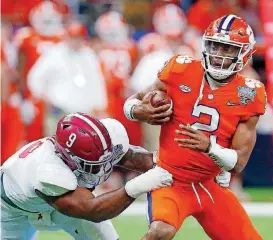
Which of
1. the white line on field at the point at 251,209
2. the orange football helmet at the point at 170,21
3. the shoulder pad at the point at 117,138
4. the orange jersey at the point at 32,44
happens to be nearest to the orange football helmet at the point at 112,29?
the orange football helmet at the point at 170,21

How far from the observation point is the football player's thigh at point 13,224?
4.50 metres

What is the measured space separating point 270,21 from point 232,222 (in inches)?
82.2

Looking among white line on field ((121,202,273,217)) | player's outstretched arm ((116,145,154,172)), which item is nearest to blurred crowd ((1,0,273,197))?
white line on field ((121,202,273,217))

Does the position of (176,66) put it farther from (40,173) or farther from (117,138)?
(40,173)

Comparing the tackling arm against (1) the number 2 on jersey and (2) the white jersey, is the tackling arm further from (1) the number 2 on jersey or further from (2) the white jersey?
(1) the number 2 on jersey

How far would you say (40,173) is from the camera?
13.6 ft

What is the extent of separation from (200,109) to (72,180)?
2.41ft

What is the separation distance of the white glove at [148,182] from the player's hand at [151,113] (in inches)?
9.8

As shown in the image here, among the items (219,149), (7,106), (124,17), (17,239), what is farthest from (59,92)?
(219,149)

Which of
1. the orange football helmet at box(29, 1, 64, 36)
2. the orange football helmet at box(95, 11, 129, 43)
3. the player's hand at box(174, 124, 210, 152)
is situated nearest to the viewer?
the player's hand at box(174, 124, 210, 152)

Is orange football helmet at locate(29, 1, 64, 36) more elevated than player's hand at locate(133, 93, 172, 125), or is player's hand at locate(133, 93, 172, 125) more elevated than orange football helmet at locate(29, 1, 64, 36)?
player's hand at locate(133, 93, 172, 125)

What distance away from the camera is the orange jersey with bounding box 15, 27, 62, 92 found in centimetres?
805

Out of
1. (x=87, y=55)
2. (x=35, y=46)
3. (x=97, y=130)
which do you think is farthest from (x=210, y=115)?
(x=35, y=46)

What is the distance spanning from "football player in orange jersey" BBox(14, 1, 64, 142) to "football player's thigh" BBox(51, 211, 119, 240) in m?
3.49
